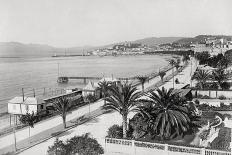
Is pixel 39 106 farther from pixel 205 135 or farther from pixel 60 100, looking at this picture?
pixel 205 135

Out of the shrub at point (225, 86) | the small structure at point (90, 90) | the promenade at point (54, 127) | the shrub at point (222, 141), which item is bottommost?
the promenade at point (54, 127)

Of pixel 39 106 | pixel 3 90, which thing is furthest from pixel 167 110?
pixel 3 90

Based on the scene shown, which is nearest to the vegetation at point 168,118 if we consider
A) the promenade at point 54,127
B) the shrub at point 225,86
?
the promenade at point 54,127

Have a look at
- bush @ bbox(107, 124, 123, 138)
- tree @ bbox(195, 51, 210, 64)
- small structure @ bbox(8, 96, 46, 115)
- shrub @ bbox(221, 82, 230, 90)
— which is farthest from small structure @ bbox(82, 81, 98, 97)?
tree @ bbox(195, 51, 210, 64)

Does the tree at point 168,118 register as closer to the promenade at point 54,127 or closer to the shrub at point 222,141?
the shrub at point 222,141

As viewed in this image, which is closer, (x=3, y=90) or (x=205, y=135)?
(x=205, y=135)

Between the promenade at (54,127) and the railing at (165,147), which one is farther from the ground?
the railing at (165,147)

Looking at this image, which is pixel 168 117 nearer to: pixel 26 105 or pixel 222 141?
pixel 222 141

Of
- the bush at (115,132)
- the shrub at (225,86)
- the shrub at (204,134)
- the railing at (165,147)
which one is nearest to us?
the railing at (165,147)
